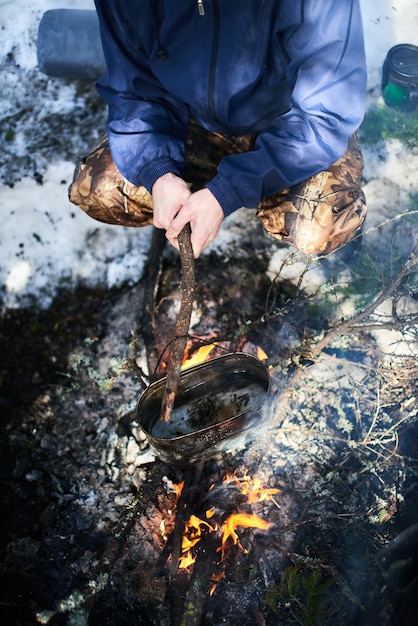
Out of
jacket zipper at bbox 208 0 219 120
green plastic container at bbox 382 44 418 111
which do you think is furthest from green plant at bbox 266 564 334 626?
green plastic container at bbox 382 44 418 111

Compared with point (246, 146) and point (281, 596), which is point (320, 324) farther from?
point (281, 596)

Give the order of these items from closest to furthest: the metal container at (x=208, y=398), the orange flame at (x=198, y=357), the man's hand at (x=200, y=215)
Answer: the man's hand at (x=200, y=215) < the metal container at (x=208, y=398) < the orange flame at (x=198, y=357)

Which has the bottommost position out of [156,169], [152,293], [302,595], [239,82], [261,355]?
[302,595]

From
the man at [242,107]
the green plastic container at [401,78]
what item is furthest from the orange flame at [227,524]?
the green plastic container at [401,78]

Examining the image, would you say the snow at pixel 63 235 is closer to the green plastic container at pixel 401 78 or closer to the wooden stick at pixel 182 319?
the green plastic container at pixel 401 78

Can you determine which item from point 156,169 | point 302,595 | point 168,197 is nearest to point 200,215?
point 168,197

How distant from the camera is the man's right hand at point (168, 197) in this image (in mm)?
2537

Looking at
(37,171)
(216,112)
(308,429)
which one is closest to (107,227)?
(37,171)

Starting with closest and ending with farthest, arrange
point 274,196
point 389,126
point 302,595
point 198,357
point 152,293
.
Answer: point 302,595 < point 274,196 < point 198,357 < point 152,293 < point 389,126

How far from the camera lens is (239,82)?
2529 mm

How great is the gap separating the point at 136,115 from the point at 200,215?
78 cm

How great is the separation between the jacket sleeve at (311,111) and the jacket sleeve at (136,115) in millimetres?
401

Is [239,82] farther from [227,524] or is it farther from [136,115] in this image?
[227,524]

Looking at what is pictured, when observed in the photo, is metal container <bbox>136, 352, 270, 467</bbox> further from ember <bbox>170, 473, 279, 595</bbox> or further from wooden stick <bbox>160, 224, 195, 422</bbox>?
ember <bbox>170, 473, 279, 595</bbox>
